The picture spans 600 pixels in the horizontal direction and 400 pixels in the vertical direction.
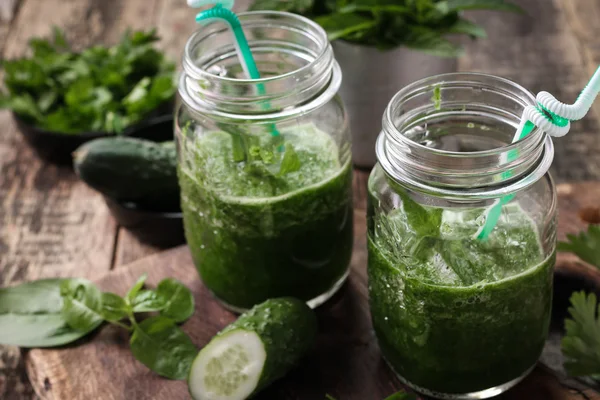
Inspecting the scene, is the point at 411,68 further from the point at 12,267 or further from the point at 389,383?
the point at 12,267

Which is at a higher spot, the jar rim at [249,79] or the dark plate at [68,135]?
the jar rim at [249,79]

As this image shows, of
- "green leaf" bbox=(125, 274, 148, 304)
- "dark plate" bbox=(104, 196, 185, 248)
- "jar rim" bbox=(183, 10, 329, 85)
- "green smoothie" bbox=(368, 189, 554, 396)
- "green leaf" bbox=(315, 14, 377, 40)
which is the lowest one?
"dark plate" bbox=(104, 196, 185, 248)

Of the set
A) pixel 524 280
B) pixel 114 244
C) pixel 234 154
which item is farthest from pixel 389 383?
pixel 114 244

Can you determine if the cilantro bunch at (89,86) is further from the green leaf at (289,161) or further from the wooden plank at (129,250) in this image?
the green leaf at (289,161)

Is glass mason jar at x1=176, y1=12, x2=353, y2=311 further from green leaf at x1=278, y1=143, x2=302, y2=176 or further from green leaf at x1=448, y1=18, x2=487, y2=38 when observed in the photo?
green leaf at x1=448, y1=18, x2=487, y2=38

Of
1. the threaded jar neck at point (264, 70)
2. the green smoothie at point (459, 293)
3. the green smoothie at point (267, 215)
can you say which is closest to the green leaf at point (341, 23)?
the threaded jar neck at point (264, 70)

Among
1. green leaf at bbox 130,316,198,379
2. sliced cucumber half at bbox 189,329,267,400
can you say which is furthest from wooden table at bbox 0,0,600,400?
sliced cucumber half at bbox 189,329,267,400
